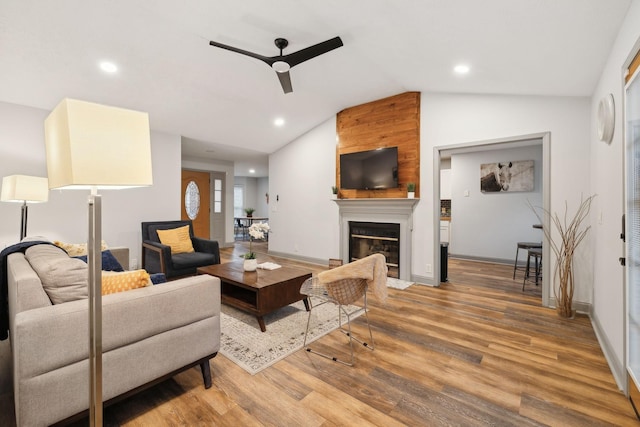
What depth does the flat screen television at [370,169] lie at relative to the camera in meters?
4.68

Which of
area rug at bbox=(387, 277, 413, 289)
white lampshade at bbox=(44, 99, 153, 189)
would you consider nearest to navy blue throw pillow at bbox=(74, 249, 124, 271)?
white lampshade at bbox=(44, 99, 153, 189)

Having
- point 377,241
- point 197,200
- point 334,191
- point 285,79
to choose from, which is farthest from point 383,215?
point 197,200

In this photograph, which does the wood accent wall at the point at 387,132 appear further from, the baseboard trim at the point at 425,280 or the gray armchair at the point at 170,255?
the gray armchair at the point at 170,255

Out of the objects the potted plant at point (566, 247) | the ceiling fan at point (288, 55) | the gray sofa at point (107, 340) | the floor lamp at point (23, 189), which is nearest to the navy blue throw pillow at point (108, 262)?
the gray sofa at point (107, 340)

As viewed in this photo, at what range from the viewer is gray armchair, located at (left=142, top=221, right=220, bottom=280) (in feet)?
13.4

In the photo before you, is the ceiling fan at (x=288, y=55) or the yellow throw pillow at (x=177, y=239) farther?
the yellow throw pillow at (x=177, y=239)

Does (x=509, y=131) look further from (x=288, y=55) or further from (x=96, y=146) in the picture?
(x=96, y=146)

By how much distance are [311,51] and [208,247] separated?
3.26m

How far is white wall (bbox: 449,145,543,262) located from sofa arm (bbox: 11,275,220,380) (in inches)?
228

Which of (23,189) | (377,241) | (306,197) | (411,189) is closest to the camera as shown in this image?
(23,189)

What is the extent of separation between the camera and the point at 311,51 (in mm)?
2758

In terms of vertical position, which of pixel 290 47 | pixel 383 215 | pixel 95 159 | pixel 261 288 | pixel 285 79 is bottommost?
pixel 261 288

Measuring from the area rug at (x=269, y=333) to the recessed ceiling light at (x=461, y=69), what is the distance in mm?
2884

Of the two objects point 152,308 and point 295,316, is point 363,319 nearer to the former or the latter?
point 295,316
